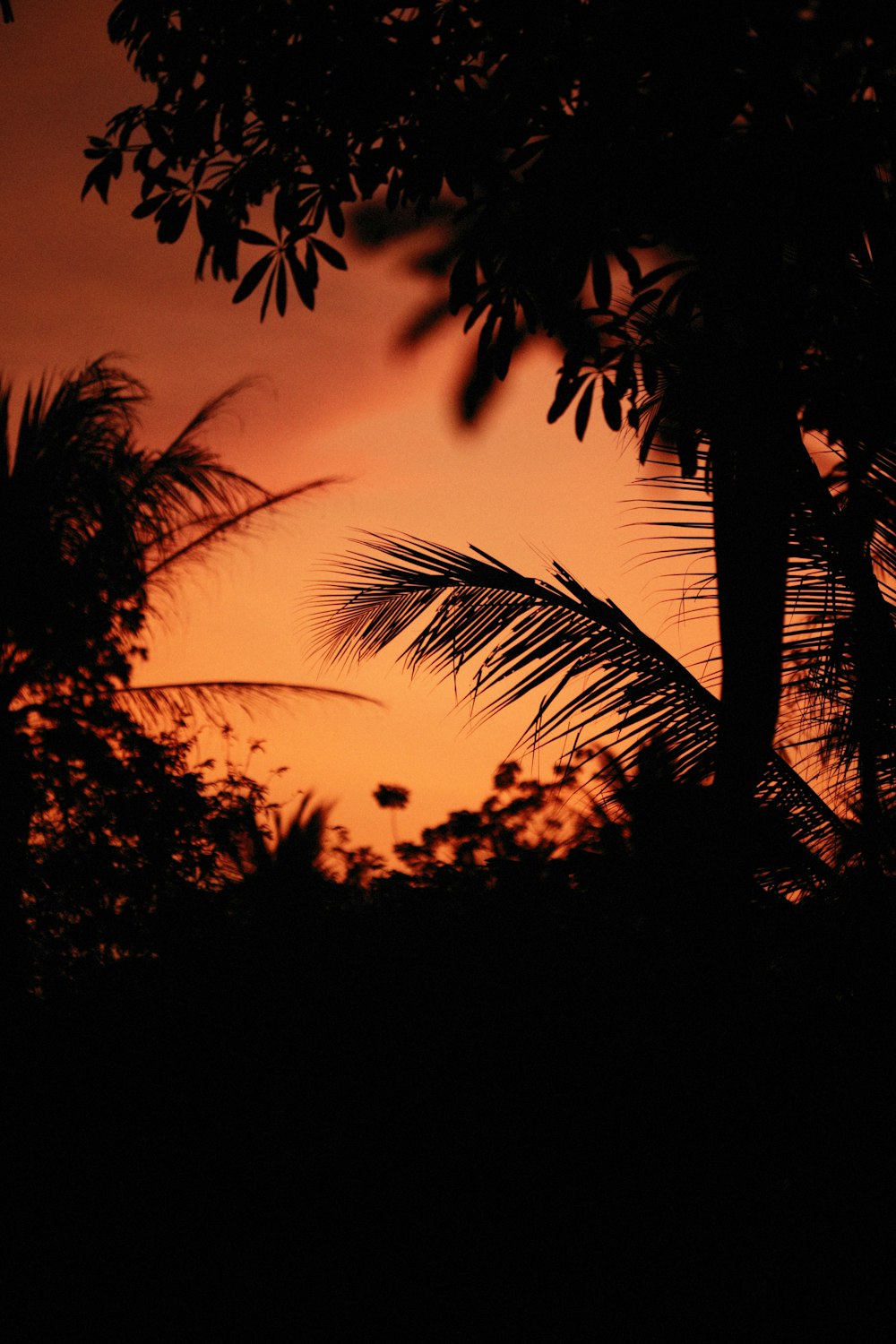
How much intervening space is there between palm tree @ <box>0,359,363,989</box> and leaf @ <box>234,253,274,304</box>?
6678 millimetres

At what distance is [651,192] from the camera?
412 cm

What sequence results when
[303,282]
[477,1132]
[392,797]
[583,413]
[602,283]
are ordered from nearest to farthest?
[602,283]
[583,413]
[303,282]
[477,1132]
[392,797]

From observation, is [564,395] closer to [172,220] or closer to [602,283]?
[602,283]

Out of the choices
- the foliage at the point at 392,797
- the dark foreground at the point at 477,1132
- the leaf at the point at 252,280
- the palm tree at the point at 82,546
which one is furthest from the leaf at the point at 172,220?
the foliage at the point at 392,797

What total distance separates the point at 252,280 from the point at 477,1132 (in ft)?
16.8

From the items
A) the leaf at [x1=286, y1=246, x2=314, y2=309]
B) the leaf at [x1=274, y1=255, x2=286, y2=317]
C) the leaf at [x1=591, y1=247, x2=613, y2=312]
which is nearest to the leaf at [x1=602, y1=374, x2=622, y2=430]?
the leaf at [x1=591, y1=247, x2=613, y2=312]

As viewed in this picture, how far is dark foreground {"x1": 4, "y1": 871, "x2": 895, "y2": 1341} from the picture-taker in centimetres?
461

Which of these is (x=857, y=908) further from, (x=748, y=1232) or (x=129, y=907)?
(x=129, y=907)

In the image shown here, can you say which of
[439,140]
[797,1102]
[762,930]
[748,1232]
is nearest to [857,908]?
[762,930]

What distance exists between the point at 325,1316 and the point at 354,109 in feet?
19.7

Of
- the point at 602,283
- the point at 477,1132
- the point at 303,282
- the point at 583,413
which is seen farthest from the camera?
the point at 477,1132

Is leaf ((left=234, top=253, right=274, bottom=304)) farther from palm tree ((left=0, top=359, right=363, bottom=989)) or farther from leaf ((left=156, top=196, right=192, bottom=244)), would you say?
palm tree ((left=0, top=359, right=363, bottom=989))

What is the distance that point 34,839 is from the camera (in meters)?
11.1

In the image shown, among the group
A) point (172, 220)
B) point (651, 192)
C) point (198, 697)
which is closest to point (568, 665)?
point (651, 192)
